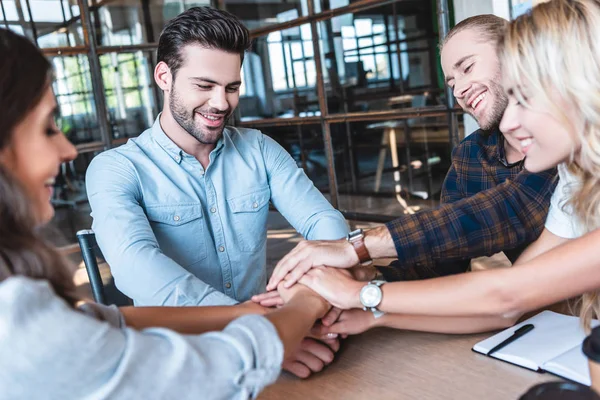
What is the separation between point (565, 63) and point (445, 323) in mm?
587

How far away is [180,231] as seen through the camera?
1826 mm

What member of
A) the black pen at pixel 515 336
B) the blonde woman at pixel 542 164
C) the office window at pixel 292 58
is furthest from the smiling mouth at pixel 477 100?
the office window at pixel 292 58

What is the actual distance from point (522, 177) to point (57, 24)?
3294 millimetres

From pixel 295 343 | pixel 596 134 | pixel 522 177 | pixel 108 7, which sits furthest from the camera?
pixel 108 7

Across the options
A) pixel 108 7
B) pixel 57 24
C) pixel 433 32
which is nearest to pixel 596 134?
pixel 433 32

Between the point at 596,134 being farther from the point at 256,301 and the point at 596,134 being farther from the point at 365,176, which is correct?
the point at 365,176

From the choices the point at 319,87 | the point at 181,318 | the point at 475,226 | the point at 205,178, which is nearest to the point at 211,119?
the point at 205,178

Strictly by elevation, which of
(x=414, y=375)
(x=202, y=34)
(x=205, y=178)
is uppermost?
(x=202, y=34)

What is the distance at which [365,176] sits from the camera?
436cm

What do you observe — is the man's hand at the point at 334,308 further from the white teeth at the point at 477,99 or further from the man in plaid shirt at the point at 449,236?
the white teeth at the point at 477,99

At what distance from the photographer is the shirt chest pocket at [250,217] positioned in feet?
6.35

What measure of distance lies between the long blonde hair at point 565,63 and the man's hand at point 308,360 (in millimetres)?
543

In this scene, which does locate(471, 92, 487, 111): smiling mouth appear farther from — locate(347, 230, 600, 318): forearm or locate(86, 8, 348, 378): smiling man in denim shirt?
locate(347, 230, 600, 318): forearm

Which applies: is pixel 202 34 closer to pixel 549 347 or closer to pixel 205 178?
pixel 205 178
